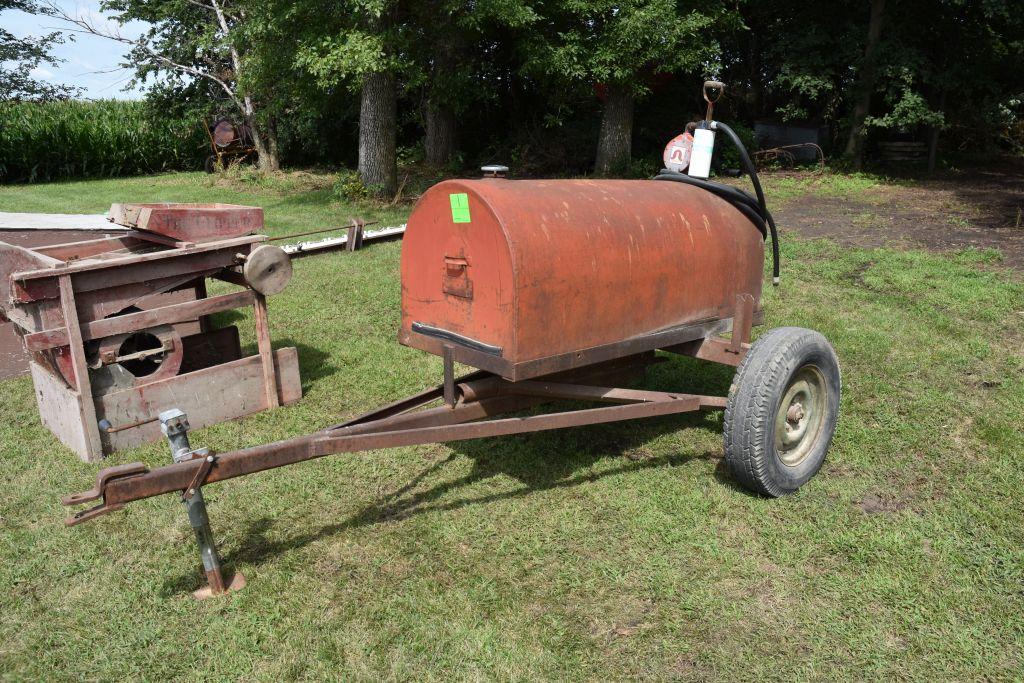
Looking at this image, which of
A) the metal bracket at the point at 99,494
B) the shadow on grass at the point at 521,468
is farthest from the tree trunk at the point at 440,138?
the metal bracket at the point at 99,494

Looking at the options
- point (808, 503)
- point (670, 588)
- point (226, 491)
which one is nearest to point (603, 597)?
point (670, 588)

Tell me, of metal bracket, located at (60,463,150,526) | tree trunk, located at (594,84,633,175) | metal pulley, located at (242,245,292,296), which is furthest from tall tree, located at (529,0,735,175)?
metal bracket, located at (60,463,150,526)

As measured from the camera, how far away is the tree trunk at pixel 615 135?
15.7m

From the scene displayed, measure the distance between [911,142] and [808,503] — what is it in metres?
17.2

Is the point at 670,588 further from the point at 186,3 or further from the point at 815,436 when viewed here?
the point at 186,3

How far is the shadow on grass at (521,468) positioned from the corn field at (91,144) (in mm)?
21648

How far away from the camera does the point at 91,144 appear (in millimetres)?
22078

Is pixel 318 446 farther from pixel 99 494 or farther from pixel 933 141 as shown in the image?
pixel 933 141

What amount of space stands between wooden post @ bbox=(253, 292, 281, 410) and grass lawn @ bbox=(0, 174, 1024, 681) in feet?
0.55

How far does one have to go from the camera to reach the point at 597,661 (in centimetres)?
283

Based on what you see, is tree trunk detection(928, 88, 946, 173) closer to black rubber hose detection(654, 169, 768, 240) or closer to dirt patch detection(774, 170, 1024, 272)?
dirt patch detection(774, 170, 1024, 272)

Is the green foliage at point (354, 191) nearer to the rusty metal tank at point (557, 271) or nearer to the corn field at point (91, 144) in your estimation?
the corn field at point (91, 144)

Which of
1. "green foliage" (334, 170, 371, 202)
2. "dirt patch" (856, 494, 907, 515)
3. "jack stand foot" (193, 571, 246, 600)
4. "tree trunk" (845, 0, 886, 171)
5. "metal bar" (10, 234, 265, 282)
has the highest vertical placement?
"tree trunk" (845, 0, 886, 171)

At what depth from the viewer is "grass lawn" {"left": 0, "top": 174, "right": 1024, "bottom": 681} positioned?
9.45 ft
